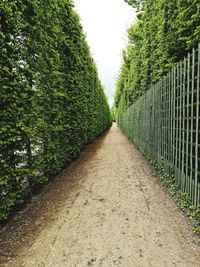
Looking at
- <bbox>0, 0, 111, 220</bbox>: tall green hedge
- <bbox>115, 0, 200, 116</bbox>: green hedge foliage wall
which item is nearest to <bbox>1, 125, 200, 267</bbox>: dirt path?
<bbox>0, 0, 111, 220</bbox>: tall green hedge

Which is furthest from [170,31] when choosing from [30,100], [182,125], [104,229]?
[104,229]

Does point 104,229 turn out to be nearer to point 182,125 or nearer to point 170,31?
point 182,125

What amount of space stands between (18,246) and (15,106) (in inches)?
74.0

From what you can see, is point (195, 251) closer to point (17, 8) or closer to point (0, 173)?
point (0, 173)

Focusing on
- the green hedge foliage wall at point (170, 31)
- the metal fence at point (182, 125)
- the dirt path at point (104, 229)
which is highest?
the green hedge foliage wall at point (170, 31)

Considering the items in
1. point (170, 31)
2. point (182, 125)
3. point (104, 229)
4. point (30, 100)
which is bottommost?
point (104, 229)

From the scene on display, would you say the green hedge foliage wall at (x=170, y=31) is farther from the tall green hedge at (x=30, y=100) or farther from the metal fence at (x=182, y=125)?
the tall green hedge at (x=30, y=100)

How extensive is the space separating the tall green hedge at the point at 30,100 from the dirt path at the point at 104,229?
0.51m

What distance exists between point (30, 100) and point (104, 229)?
245 cm

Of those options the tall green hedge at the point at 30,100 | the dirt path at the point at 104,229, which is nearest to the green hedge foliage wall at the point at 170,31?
the tall green hedge at the point at 30,100

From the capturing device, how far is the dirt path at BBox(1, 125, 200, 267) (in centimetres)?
272

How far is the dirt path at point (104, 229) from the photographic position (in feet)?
8.94

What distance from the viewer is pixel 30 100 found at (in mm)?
4383

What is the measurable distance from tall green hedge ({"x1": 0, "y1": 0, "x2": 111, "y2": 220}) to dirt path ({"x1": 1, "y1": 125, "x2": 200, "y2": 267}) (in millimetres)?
509
